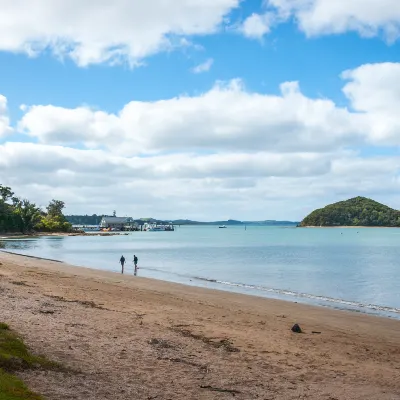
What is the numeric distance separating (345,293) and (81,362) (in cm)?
2689

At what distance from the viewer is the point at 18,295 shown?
61.2ft

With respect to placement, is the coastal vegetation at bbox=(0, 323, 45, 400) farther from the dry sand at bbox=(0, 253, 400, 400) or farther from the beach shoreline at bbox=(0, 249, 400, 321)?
the beach shoreline at bbox=(0, 249, 400, 321)

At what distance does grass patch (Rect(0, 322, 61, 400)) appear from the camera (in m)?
6.86

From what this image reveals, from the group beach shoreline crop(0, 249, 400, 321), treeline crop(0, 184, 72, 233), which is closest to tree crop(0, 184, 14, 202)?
treeline crop(0, 184, 72, 233)

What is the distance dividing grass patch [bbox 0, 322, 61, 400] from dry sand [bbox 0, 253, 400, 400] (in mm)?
351

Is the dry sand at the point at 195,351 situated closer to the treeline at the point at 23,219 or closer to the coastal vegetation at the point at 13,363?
the coastal vegetation at the point at 13,363

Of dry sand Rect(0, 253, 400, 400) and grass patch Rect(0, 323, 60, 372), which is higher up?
grass patch Rect(0, 323, 60, 372)

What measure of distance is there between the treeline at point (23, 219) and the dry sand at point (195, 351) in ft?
443

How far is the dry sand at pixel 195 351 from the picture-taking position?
30.7 feet

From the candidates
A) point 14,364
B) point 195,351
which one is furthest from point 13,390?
point 195,351

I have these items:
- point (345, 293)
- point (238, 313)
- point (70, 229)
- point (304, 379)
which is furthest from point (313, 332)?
point (70, 229)

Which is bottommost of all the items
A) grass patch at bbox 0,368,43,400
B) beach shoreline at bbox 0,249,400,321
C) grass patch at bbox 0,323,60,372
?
beach shoreline at bbox 0,249,400,321

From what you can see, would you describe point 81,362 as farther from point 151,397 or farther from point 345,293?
point 345,293

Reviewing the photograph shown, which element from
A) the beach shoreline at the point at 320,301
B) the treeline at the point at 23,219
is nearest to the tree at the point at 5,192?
the treeline at the point at 23,219
